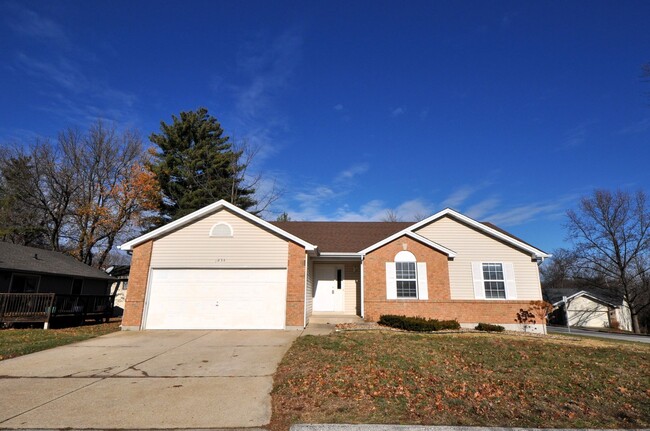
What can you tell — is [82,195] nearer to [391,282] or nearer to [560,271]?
[391,282]

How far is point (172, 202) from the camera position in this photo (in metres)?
31.6

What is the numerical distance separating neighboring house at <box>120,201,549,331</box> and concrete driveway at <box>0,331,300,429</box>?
2.83 metres

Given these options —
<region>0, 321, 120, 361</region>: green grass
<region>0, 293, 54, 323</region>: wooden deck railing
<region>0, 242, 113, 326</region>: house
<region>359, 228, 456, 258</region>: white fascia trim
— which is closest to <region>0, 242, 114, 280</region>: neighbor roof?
<region>0, 242, 113, 326</region>: house

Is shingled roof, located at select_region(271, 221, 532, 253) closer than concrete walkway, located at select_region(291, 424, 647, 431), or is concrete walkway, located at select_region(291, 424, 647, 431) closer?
concrete walkway, located at select_region(291, 424, 647, 431)

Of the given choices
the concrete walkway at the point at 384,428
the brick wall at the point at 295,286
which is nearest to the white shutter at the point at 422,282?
the brick wall at the point at 295,286

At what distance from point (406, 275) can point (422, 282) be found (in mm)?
737

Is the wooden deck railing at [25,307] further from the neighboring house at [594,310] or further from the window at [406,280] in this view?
the neighboring house at [594,310]

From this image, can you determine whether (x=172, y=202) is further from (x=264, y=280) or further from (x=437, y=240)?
(x=437, y=240)

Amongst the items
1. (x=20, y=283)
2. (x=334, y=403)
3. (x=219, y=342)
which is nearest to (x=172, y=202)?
(x=20, y=283)

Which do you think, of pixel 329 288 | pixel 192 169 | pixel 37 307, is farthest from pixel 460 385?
pixel 192 169

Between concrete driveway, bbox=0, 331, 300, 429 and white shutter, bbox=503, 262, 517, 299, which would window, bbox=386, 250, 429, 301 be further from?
concrete driveway, bbox=0, 331, 300, 429

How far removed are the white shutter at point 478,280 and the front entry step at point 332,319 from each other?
534 centimetres

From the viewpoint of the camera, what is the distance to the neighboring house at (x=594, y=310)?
36594 mm

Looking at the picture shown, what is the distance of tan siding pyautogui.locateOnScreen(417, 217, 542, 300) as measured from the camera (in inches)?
593
